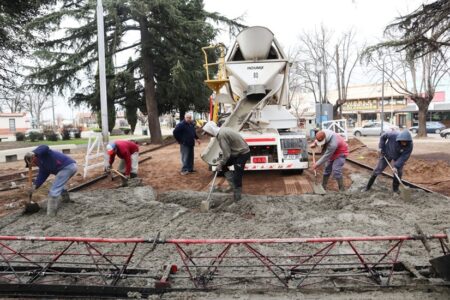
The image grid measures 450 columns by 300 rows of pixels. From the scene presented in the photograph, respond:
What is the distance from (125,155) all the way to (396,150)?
5.56 metres

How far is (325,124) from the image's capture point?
21062 millimetres

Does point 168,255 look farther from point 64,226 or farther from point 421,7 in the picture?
point 421,7

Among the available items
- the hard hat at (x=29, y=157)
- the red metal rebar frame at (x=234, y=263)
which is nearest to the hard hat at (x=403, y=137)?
the red metal rebar frame at (x=234, y=263)

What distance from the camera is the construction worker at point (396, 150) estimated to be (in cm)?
721

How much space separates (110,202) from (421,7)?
10290 millimetres

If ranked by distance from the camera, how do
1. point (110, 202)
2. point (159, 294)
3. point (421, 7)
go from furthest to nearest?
1. point (421, 7)
2. point (110, 202)
3. point (159, 294)

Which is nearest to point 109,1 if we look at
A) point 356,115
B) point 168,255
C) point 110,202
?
point 110,202

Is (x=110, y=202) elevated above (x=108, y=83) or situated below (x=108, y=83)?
below

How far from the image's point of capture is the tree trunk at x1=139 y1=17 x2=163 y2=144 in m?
19.3

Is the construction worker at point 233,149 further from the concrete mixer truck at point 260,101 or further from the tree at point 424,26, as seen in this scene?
the tree at point 424,26

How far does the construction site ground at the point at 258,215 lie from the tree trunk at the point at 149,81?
38.2 ft

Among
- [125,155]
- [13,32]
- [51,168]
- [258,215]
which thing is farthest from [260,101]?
[13,32]

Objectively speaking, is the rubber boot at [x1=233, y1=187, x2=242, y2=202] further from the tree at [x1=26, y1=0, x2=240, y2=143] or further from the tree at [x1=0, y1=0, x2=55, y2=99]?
the tree at [x1=26, y1=0, x2=240, y2=143]

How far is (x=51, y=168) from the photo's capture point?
6.29 m
